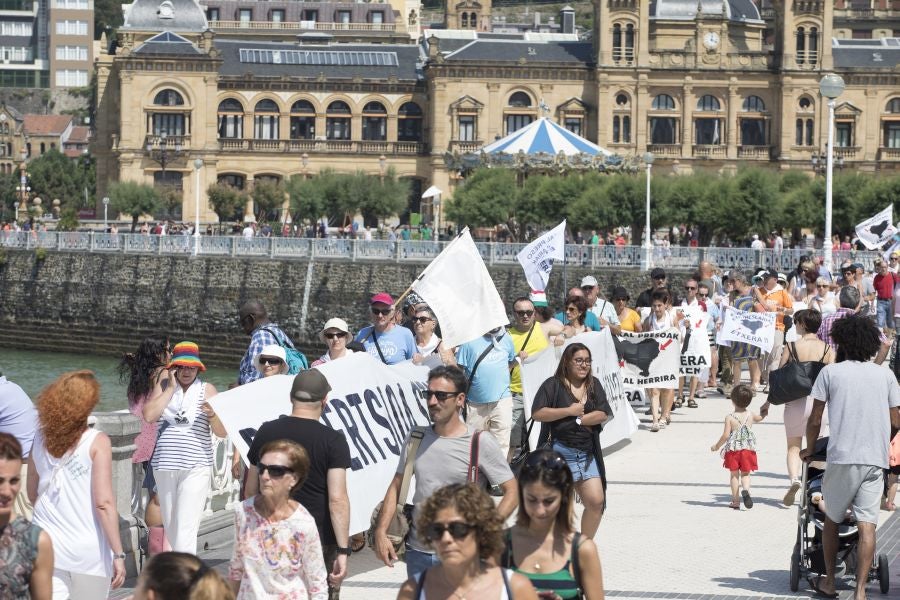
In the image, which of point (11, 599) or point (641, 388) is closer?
point (11, 599)

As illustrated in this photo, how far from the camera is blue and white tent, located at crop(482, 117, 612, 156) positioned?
158 feet

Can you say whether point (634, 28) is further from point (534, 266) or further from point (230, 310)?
point (534, 266)

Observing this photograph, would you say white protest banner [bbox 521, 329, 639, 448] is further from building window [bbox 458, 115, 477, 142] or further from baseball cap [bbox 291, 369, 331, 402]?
building window [bbox 458, 115, 477, 142]

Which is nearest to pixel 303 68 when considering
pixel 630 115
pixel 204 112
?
pixel 204 112

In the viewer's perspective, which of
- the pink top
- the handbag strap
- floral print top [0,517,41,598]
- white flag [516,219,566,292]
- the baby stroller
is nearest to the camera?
floral print top [0,517,41,598]

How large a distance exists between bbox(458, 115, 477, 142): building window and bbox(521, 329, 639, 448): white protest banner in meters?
60.9

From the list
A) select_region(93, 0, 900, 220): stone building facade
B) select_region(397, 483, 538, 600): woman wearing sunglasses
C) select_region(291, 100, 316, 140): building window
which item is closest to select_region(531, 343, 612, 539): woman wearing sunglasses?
select_region(397, 483, 538, 600): woman wearing sunglasses

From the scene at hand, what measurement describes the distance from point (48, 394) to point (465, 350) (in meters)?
5.09

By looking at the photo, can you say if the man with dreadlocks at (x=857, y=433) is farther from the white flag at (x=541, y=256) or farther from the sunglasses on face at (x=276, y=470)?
the white flag at (x=541, y=256)

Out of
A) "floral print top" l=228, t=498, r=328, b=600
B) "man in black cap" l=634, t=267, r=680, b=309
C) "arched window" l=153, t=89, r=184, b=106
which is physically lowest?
"floral print top" l=228, t=498, r=328, b=600

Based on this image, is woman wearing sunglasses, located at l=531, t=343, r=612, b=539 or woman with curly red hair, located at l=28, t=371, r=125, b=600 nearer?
woman with curly red hair, located at l=28, t=371, r=125, b=600

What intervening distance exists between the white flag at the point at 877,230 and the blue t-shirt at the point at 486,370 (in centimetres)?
1987

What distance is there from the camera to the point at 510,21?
423 feet

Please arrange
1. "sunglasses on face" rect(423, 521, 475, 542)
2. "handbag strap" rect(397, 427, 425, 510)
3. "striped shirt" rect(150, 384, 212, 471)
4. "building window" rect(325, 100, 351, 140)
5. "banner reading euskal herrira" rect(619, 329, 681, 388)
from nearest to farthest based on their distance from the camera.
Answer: "sunglasses on face" rect(423, 521, 475, 542) < "handbag strap" rect(397, 427, 425, 510) < "striped shirt" rect(150, 384, 212, 471) < "banner reading euskal herrira" rect(619, 329, 681, 388) < "building window" rect(325, 100, 351, 140)
